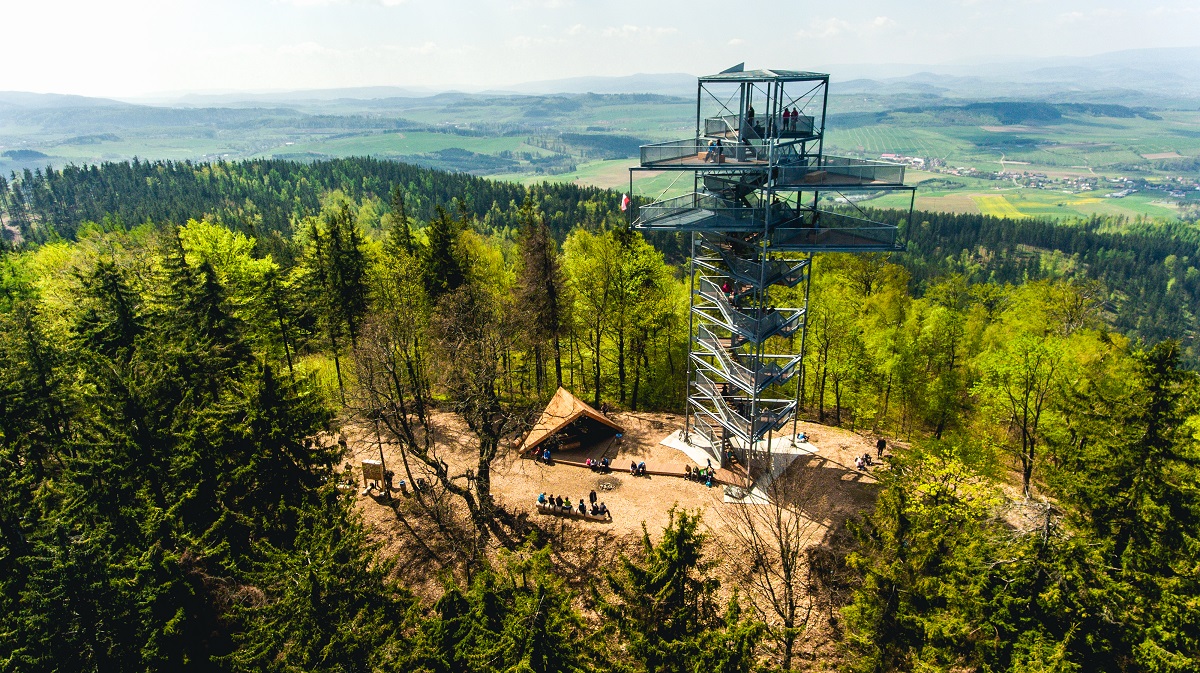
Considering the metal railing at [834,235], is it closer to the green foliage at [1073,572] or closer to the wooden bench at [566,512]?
the green foliage at [1073,572]

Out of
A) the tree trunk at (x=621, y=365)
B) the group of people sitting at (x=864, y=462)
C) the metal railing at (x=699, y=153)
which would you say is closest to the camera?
the metal railing at (x=699, y=153)

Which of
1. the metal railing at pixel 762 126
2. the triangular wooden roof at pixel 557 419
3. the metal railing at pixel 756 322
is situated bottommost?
the triangular wooden roof at pixel 557 419

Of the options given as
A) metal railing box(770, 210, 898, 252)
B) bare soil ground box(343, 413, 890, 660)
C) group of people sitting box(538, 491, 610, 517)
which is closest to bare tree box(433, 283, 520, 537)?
bare soil ground box(343, 413, 890, 660)

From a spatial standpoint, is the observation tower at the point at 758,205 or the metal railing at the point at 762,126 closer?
the observation tower at the point at 758,205

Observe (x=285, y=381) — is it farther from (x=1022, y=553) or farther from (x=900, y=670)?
(x=1022, y=553)

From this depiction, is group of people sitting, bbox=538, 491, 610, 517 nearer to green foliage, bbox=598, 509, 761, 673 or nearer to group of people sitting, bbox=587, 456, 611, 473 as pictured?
group of people sitting, bbox=587, 456, 611, 473

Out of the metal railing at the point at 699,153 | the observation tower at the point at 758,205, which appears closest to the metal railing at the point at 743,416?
the observation tower at the point at 758,205

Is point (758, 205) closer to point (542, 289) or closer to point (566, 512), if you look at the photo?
point (566, 512)
